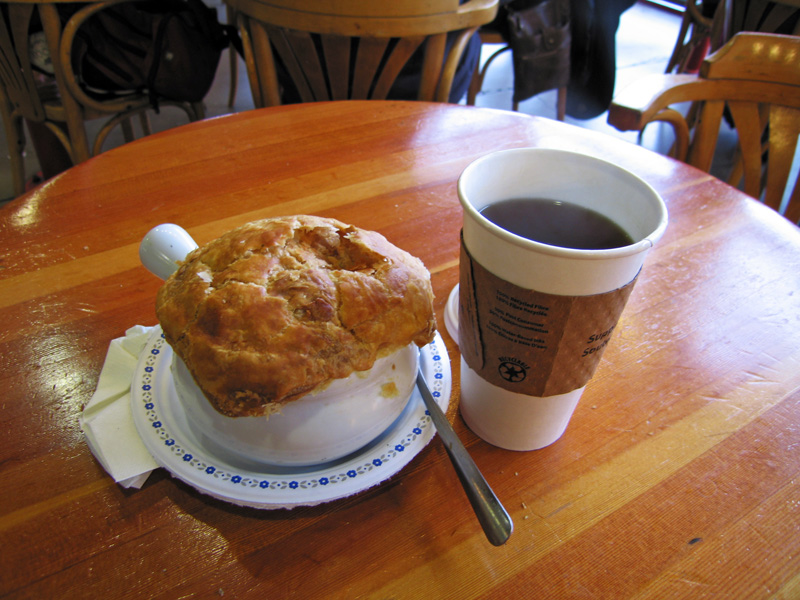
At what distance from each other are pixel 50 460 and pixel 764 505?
0.62 meters

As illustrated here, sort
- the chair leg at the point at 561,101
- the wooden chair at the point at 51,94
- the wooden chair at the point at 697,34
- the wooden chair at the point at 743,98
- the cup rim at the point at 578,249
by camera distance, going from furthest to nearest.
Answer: the chair leg at the point at 561,101 → the wooden chair at the point at 697,34 → the wooden chair at the point at 51,94 → the wooden chair at the point at 743,98 → the cup rim at the point at 578,249

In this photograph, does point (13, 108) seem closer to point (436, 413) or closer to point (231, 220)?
point (231, 220)

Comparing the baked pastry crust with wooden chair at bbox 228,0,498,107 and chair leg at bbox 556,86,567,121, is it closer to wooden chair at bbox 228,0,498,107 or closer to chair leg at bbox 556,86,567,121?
wooden chair at bbox 228,0,498,107

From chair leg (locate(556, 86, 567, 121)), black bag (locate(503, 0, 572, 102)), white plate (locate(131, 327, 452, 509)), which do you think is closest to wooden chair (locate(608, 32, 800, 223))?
white plate (locate(131, 327, 452, 509))

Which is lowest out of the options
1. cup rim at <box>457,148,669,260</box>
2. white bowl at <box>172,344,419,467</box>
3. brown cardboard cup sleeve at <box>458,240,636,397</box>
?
white bowl at <box>172,344,419,467</box>

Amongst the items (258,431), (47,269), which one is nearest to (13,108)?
(47,269)

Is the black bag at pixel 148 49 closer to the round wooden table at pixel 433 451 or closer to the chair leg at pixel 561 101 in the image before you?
the round wooden table at pixel 433 451

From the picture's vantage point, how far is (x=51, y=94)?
174 cm

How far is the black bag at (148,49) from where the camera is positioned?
161cm

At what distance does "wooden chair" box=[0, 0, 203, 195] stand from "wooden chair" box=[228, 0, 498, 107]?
60 cm

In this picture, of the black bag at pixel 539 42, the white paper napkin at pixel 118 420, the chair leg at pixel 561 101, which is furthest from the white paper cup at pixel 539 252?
the chair leg at pixel 561 101

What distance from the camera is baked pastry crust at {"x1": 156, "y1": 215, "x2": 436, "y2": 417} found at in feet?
1.24

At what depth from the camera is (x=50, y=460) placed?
1.50ft

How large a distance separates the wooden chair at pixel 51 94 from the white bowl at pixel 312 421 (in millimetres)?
1490
